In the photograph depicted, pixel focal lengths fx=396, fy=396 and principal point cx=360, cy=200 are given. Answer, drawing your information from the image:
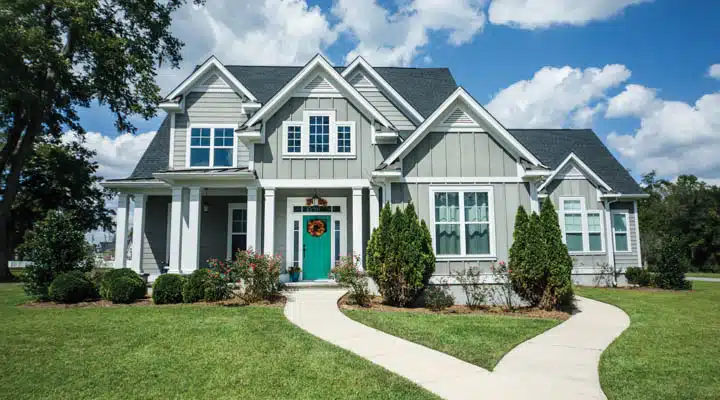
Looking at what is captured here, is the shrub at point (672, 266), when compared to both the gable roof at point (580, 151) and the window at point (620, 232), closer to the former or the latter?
the window at point (620, 232)

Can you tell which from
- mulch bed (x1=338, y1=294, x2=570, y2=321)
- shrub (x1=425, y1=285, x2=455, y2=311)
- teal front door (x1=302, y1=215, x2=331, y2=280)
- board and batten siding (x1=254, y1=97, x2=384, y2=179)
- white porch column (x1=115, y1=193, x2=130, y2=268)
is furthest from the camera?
white porch column (x1=115, y1=193, x2=130, y2=268)

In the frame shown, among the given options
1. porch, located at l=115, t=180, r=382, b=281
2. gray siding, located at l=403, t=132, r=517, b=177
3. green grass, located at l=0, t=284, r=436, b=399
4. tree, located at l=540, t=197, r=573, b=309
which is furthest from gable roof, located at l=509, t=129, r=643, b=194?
green grass, located at l=0, t=284, r=436, b=399

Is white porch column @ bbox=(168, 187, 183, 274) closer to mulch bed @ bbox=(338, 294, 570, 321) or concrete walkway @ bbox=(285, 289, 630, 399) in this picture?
concrete walkway @ bbox=(285, 289, 630, 399)

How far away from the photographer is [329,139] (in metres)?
13.2

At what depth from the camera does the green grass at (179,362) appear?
4598 millimetres

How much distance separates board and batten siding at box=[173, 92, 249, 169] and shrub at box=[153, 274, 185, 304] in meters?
5.06

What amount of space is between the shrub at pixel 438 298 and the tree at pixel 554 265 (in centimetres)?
232

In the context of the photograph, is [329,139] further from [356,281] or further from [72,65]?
[72,65]

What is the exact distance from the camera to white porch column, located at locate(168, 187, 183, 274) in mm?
12656

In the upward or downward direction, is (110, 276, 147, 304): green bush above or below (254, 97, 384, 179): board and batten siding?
below

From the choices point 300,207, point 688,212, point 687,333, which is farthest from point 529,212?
point 688,212

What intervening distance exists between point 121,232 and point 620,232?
807 inches

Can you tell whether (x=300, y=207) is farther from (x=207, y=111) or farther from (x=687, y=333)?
(x=687, y=333)

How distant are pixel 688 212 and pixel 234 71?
43128 mm
